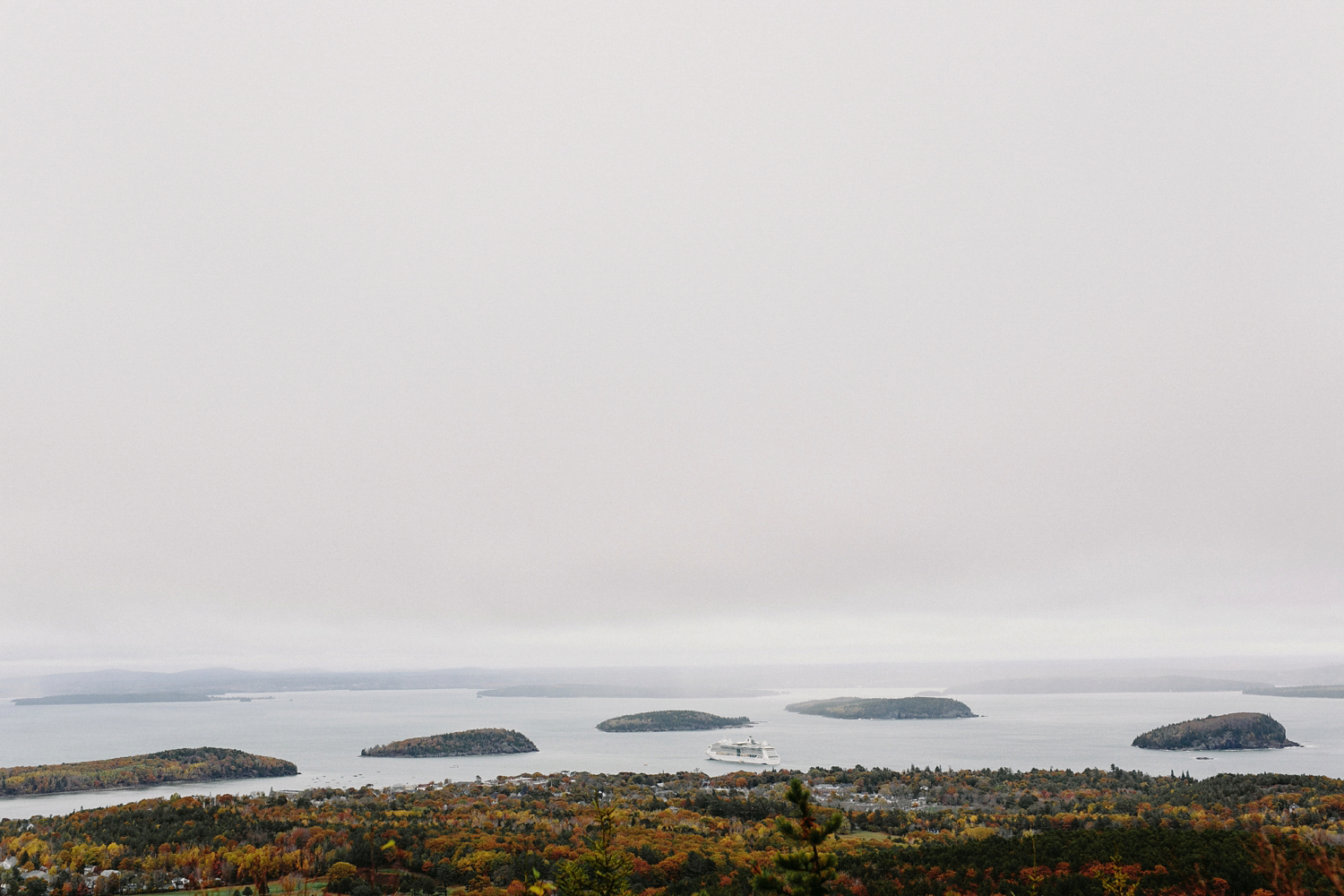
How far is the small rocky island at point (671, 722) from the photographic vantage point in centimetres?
16888

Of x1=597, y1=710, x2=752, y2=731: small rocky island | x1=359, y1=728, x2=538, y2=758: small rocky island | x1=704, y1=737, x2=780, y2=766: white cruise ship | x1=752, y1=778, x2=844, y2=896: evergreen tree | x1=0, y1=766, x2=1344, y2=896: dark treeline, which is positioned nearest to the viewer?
x1=752, y1=778, x2=844, y2=896: evergreen tree

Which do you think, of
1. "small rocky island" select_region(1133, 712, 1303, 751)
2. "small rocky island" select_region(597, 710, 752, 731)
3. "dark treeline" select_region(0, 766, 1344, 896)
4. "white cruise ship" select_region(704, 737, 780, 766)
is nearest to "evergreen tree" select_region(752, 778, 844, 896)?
"dark treeline" select_region(0, 766, 1344, 896)

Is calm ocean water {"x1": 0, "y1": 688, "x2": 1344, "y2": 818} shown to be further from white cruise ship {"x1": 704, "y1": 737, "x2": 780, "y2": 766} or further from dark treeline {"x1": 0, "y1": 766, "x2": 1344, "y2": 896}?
dark treeline {"x1": 0, "y1": 766, "x2": 1344, "y2": 896}

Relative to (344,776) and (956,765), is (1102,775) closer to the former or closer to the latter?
(956,765)

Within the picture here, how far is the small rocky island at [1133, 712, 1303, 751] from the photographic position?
112562 mm

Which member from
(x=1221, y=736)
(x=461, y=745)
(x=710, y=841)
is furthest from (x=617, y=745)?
(x=710, y=841)

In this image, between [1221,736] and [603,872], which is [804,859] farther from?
[1221,736]

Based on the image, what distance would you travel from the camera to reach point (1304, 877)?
18500 millimetres

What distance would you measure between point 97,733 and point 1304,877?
197m

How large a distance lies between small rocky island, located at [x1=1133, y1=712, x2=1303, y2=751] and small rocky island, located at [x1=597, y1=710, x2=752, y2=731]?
86.3m

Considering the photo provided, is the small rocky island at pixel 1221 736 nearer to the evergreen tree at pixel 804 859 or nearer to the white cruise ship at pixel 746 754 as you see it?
the white cruise ship at pixel 746 754

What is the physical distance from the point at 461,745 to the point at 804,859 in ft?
409

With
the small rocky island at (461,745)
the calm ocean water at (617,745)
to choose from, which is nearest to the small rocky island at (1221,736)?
the calm ocean water at (617,745)

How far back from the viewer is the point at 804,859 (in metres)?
11.1
